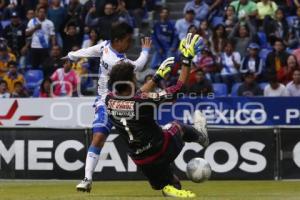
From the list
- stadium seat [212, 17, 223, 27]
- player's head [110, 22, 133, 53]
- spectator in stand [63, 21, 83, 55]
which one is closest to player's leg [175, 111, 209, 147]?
player's head [110, 22, 133, 53]

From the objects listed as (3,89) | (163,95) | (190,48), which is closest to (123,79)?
(163,95)

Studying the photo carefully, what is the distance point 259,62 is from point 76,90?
184 inches

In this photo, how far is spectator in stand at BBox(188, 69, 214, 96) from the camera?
20125 mm

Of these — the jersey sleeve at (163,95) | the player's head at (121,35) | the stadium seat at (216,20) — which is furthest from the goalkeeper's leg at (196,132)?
the stadium seat at (216,20)

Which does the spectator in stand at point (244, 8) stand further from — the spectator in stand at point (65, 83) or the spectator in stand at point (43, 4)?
the spectator in stand at point (43, 4)

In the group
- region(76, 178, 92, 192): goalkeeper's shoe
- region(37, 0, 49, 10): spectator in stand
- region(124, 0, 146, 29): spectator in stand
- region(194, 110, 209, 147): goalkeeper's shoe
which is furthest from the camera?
region(37, 0, 49, 10): spectator in stand

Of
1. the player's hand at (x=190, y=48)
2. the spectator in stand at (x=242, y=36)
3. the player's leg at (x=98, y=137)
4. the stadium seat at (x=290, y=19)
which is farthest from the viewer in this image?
the stadium seat at (x=290, y=19)

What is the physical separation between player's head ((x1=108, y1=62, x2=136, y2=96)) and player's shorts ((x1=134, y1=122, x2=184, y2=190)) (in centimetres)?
83

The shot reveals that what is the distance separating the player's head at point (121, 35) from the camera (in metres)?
12.7

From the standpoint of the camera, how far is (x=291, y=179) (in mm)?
15656

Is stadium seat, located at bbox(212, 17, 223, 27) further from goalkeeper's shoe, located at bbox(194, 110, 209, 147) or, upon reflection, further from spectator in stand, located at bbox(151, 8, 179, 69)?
goalkeeper's shoe, located at bbox(194, 110, 209, 147)

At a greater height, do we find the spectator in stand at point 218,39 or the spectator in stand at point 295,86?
the spectator in stand at point 218,39

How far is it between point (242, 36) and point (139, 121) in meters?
11.4

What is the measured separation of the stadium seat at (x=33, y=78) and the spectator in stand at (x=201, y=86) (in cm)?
464
